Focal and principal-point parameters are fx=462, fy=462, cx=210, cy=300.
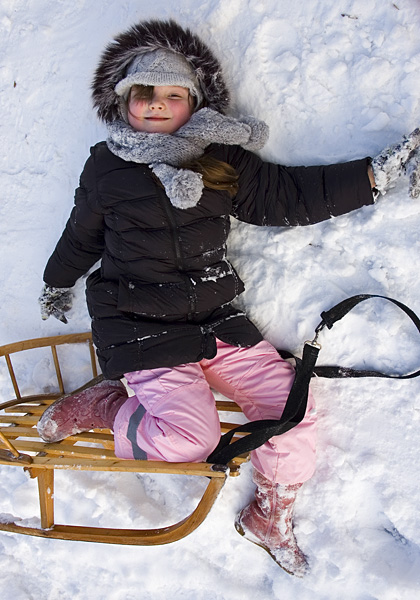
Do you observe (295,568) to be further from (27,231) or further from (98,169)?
(27,231)

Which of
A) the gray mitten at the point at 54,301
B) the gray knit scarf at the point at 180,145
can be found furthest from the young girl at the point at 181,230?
the gray mitten at the point at 54,301

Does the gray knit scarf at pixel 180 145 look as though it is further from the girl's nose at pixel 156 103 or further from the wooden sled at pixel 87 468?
the wooden sled at pixel 87 468

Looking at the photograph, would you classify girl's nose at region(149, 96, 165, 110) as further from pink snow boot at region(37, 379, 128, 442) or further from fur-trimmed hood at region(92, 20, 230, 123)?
pink snow boot at region(37, 379, 128, 442)

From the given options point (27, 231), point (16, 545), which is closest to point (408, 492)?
point (16, 545)

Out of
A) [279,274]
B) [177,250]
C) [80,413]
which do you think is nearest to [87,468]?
[80,413]

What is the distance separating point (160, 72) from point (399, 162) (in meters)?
0.61

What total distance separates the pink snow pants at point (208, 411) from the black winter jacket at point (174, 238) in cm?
6

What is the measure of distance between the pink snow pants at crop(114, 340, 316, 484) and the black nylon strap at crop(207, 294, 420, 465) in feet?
0.19

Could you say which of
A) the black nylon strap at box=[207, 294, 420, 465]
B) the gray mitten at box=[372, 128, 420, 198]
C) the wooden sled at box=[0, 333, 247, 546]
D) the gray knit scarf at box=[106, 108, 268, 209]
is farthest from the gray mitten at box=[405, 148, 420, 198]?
the wooden sled at box=[0, 333, 247, 546]

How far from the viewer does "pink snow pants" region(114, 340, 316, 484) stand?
3.70 feet

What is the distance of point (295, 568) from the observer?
4.40 feet

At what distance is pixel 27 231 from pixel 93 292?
506 mm

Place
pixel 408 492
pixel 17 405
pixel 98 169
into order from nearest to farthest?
1. pixel 98 169
2. pixel 408 492
3. pixel 17 405

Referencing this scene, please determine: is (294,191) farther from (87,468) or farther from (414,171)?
(87,468)
